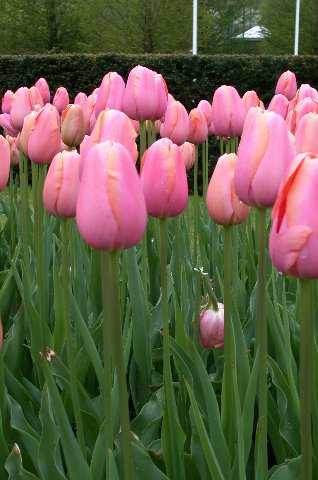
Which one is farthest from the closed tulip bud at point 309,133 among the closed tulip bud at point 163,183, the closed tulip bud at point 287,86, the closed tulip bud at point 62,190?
the closed tulip bud at point 287,86

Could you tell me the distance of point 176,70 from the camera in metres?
9.05

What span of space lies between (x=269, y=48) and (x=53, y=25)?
29.9 feet

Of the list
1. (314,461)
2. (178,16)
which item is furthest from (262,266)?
(178,16)

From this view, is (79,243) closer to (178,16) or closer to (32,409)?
(32,409)

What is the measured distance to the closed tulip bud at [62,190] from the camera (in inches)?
49.0

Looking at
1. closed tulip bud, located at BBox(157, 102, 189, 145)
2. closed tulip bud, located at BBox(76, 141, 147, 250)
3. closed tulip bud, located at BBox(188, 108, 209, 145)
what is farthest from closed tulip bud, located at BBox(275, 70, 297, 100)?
closed tulip bud, located at BBox(76, 141, 147, 250)

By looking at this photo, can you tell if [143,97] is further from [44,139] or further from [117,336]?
[117,336]

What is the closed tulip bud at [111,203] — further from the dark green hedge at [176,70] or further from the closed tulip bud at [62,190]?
the dark green hedge at [176,70]

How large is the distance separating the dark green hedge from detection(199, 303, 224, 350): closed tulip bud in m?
7.65

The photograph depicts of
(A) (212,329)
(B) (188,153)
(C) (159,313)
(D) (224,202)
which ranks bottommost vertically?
(C) (159,313)

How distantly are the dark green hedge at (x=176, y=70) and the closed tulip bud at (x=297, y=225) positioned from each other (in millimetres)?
8293

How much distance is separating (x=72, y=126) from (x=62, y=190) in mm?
624

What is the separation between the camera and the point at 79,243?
6.81 feet

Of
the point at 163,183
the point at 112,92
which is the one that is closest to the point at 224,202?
the point at 163,183
